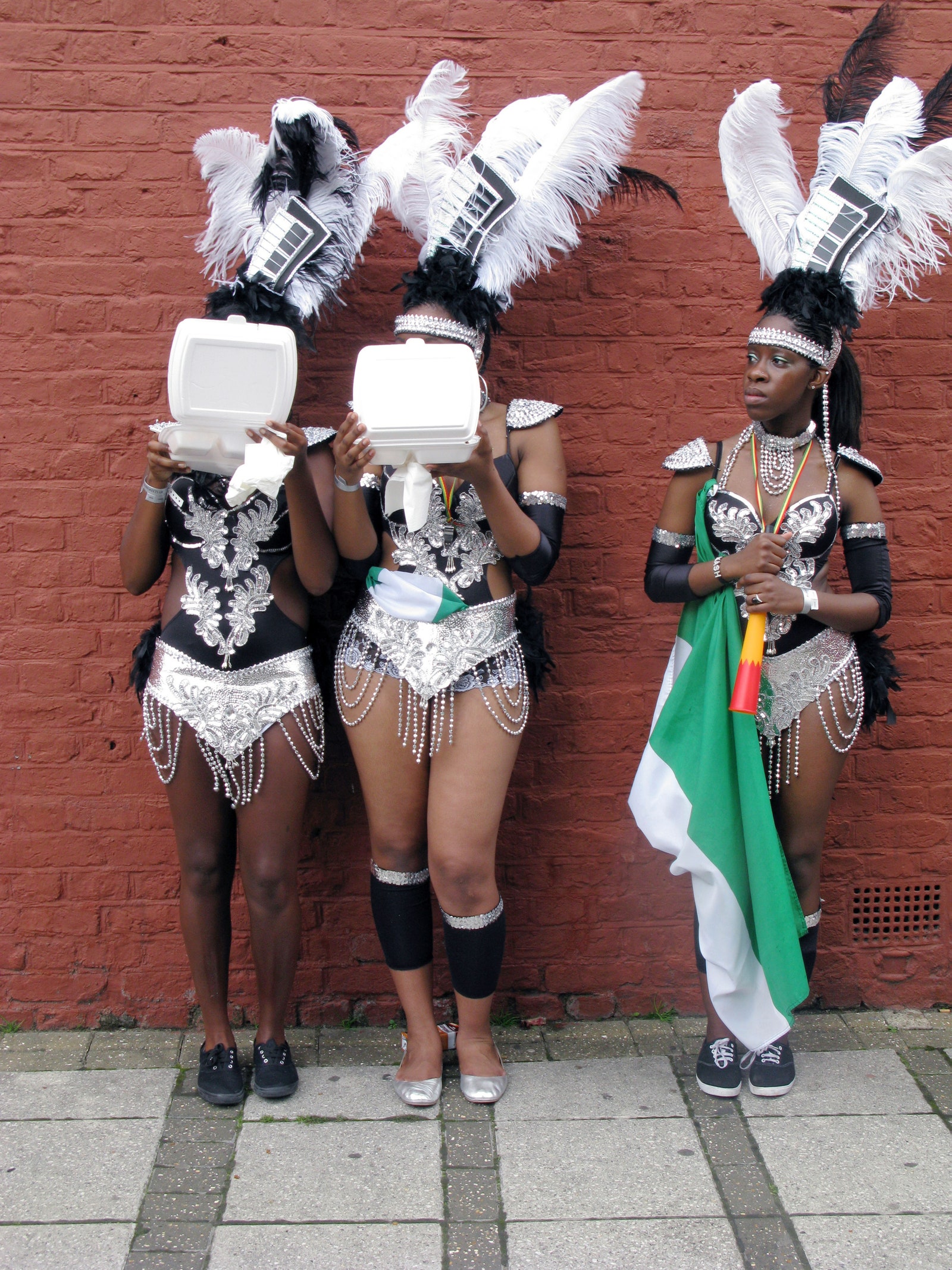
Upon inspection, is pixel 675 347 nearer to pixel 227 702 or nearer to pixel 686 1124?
pixel 227 702

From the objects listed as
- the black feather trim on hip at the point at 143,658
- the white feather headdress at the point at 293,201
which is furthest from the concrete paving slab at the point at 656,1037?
the white feather headdress at the point at 293,201

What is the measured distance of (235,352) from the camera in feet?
8.77

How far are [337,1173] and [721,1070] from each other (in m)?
1.09

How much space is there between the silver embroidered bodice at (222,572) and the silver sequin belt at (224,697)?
0.11 feet

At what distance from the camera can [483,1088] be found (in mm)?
3111

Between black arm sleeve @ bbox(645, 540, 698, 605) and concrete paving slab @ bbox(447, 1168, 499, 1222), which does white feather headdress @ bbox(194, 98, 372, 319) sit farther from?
concrete paving slab @ bbox(447, 1168, 499, 1222)

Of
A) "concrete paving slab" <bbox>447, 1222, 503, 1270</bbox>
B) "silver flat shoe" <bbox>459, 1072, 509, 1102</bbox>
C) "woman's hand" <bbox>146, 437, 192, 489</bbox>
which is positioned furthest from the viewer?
"silver flat shoe" <bbox>459, 1072, 509, 1102</bbox>

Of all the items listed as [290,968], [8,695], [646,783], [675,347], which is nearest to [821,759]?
[646,783]

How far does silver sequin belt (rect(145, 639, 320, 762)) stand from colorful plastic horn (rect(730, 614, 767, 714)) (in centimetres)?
117

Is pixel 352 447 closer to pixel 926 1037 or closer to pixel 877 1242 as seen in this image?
pixel 877 1242

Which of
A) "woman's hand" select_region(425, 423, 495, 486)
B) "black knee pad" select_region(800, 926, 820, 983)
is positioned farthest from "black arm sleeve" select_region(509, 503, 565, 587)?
"black knee pad" select_region(800, 926, 820, 983)

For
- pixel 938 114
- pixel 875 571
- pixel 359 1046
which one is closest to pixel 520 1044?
pixel 359 1046

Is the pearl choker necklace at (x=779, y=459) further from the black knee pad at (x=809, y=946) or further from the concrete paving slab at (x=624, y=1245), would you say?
the concrete paving slab at (x=624, y=1245)

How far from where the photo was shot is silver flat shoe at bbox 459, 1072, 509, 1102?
3.10 metres
